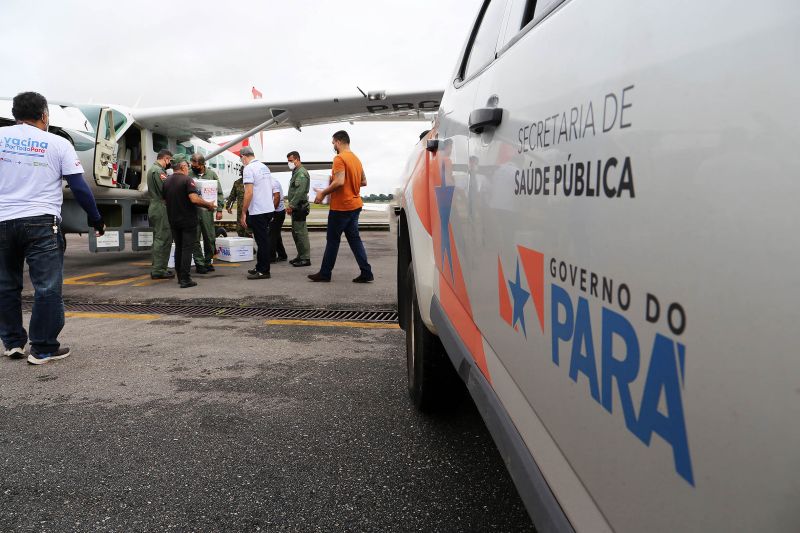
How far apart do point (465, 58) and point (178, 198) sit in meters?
5.14

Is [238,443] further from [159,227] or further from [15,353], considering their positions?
[159,227]

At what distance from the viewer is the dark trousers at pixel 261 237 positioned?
7168mm

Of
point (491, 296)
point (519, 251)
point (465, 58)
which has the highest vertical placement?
point (465, 58)


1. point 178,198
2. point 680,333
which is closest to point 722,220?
point 680,333

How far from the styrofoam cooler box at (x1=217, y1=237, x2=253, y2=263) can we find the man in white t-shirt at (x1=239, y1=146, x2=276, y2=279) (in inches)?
61.2

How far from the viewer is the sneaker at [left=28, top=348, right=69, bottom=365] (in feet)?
11.9

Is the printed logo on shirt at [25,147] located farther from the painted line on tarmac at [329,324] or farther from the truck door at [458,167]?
the truck door at [458,167]

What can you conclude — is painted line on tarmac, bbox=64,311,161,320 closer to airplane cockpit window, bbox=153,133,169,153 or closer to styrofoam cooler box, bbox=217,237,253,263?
styrofoam cooler box, bbox=217,237,253,263

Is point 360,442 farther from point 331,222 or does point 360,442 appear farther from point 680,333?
point 331,222

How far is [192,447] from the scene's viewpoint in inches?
94.2

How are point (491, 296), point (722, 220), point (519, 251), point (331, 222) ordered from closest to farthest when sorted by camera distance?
point (722, 220), point (519, 251), point (491, 296), point (331, 222)

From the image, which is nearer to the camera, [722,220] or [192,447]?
[722,220]

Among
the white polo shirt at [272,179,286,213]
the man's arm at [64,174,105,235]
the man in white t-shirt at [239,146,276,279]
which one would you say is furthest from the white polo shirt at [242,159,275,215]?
the man's arm at [64,174,105,235]

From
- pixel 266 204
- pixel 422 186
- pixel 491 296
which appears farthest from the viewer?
pixel 266 204
